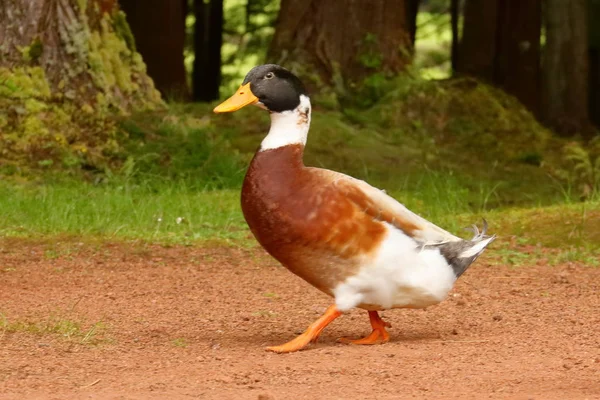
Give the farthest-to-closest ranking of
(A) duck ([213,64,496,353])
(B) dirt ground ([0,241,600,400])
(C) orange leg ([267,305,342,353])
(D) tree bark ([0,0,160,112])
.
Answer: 1. (D) tree bark ([0,0,160,112])
2. (C) orange leg ([267,305,342,353])
3. (A) duck ([213,64,496,353])
4. (B) dirt ground ([0,241,600,400])

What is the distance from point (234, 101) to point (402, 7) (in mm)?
8085

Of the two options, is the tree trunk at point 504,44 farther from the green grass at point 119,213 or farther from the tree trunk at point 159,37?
the green grass at point 119,213

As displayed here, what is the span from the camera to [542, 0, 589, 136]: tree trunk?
54.5 feet

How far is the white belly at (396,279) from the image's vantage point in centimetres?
546

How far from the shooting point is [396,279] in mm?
5516

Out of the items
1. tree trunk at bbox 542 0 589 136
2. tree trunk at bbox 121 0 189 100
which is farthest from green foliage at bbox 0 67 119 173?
tree trunk at bbox 542 0 589 136

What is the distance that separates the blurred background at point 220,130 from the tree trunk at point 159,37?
2cm

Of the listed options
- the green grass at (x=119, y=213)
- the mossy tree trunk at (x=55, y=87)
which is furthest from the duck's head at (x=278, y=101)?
the mossy tree trunk at (x=55, y=87)

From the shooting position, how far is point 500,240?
8922 millimetres

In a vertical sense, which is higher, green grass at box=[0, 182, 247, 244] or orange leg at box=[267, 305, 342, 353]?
orange leg at box=[267, 305, 342, 353]

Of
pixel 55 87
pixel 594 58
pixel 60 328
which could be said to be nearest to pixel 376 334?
pixel 60 328

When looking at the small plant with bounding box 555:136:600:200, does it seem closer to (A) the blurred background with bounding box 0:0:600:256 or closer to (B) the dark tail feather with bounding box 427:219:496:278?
(A) the blurred background with bounding box 0:0:600:256

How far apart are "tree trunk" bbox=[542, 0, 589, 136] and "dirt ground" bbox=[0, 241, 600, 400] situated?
29.8 ft

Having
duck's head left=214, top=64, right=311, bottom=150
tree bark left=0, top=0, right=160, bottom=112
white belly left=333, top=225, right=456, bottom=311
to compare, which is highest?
duck's head left=214, top=64, right=311, bottom=150
